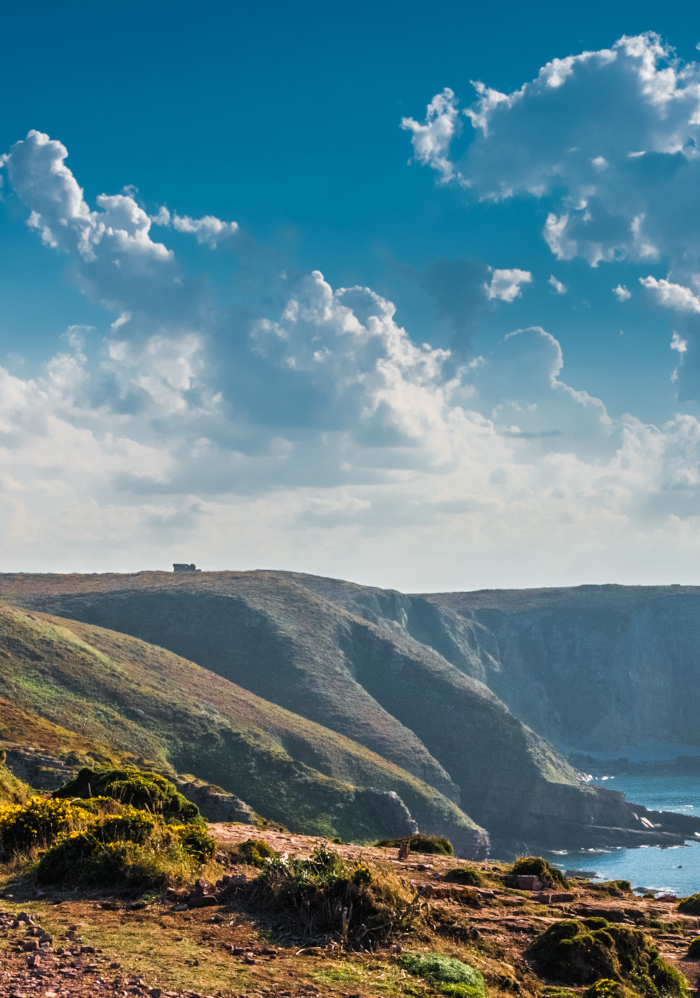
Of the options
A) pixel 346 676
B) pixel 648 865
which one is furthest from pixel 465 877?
pixel 346 676

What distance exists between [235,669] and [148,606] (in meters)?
27.7

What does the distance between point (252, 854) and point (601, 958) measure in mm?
9467

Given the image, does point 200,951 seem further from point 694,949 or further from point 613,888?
point 613,888

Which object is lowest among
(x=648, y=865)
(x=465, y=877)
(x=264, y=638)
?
(x=648, y=865)

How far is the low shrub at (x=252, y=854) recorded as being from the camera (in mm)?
19531

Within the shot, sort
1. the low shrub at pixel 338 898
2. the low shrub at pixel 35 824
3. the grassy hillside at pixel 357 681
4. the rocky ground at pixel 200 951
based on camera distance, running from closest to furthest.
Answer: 1. the rocky ground at pixel 200 951
2. the low shrub at pixel 338 898
3. the low shrub at pixel 35 824
4. the grassy hillside at pixel 357 681

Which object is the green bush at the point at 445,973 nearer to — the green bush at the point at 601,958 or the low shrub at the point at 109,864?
the green bush at the point at 601,958

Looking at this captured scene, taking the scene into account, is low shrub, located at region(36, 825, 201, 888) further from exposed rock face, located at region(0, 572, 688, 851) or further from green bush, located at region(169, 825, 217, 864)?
exposed rock face, located at region(0, 572, 688, 851)

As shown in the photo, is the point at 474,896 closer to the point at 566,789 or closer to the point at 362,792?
the point at 362,792

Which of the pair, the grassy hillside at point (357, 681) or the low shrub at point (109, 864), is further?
the grassy hillside at point (357, 681)

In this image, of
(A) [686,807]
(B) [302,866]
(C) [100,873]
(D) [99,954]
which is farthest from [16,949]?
(A) [686,807]

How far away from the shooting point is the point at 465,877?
78.9 ft

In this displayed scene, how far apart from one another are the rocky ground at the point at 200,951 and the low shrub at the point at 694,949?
2.43m

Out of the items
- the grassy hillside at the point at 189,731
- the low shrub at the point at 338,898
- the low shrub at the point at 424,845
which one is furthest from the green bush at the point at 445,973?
the grassy hillside at the point at 189,731
